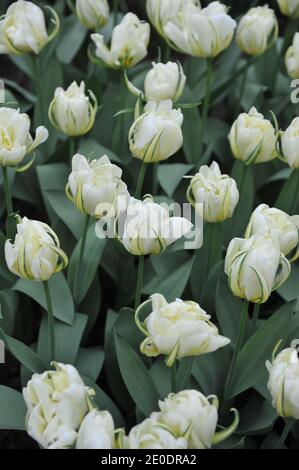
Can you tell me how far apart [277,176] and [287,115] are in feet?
0.91

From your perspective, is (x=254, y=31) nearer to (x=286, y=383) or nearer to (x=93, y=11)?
(x=93, y=11)

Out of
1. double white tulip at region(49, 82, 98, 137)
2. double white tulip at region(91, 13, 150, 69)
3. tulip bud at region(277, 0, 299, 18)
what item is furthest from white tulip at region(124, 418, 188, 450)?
tulip bud at region(277, 0, 299, 18)

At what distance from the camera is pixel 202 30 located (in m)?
1.70

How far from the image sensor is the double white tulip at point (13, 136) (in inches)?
56.4

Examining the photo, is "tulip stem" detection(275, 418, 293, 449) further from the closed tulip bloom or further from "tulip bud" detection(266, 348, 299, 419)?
the closed tulip bloom

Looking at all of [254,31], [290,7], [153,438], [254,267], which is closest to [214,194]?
[254,267]

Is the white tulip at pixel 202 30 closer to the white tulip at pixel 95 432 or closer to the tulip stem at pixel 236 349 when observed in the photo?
the tulip stem at pixel 236 349

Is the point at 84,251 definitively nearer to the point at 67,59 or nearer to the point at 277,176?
the point at 277,176

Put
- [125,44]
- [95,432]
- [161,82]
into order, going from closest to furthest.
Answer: [95,432]
[161,82]
[125,44]

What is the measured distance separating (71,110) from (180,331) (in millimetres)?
590

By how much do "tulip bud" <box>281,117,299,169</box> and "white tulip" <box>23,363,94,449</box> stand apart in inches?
23.3

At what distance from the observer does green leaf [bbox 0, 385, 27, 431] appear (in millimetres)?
1361

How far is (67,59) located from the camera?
223 cm
